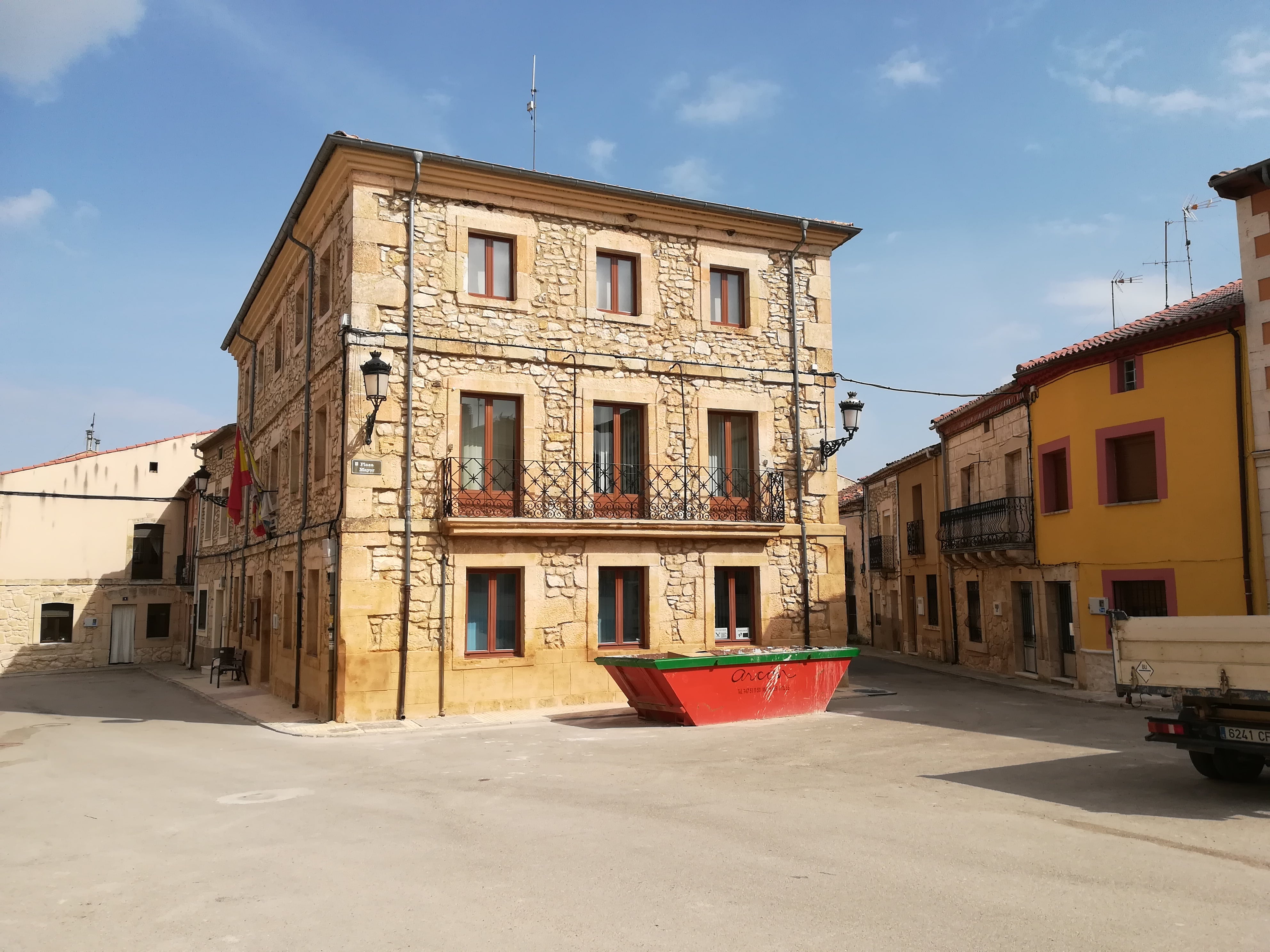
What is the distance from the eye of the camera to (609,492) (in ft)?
51.1

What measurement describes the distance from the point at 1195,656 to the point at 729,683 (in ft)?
18.9

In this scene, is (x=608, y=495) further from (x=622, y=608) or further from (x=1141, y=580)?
(x=1141, y=580)

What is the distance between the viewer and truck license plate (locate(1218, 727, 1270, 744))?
7.77 metres

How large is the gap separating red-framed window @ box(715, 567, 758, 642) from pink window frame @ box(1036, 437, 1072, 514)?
641cm

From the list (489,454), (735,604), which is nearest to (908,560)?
(735,604)

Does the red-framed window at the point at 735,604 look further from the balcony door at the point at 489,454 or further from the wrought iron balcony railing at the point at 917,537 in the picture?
the wrought iron balcony railing at the point at 917,537

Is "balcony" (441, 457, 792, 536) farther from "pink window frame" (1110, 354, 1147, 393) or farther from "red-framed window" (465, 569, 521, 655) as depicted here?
"pink window frame" (1110, 354, 1147, 393)

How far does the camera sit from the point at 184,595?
3177 centimetres

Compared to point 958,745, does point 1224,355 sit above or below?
above

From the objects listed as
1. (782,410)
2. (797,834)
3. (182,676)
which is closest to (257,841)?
(797,834)

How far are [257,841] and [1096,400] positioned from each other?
1536 centimetres

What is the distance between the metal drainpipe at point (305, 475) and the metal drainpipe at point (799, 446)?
8345 millimetres

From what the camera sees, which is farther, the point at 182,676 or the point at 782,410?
the point at 182,676

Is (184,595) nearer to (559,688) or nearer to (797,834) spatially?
(559,688)
